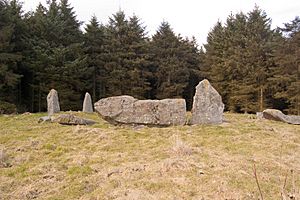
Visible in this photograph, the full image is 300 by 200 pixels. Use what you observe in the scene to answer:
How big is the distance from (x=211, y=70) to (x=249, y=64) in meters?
3.97

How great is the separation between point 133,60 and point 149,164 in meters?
22.5

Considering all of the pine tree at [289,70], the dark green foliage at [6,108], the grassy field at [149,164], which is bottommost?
the grassy field at [149,164]

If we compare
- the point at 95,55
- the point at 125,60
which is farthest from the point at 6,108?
the point at 125,60

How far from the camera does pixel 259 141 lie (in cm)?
934

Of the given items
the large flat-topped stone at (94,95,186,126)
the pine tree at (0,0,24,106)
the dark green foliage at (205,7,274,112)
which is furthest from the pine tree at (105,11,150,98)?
the large flat-topped stone at (94,95,186,126)

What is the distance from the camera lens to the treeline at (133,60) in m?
24.4

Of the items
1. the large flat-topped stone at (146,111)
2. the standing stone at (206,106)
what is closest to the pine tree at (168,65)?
the standing stone at (206,106)

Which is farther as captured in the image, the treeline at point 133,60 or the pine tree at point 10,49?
the treeline at point 133,60

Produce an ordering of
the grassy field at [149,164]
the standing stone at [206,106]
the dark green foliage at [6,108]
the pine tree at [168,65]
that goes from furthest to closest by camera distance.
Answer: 1. the pine tree at [168,65]
2. the dark green foliage at [6,108]
3. the standing stone at [206,106]
4. the grassy field at [149,164]

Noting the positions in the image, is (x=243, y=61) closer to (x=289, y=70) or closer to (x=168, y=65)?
(x=289, y=70)

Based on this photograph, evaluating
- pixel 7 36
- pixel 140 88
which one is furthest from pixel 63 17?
pixel 140 88

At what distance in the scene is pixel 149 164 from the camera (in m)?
6.94

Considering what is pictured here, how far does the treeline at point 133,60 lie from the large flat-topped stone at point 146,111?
13553 mm

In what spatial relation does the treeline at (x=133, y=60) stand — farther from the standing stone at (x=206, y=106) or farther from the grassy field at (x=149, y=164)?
the grassy field at (x=149, y=164)
